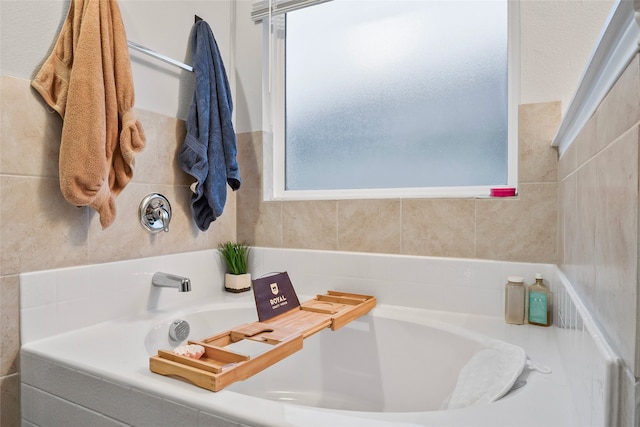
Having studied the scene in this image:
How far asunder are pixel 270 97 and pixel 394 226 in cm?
94

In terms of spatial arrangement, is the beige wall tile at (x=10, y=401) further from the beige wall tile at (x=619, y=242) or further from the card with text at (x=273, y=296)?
the beige wall tile at (x=619, y=242)

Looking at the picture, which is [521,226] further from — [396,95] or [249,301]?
[249,301]

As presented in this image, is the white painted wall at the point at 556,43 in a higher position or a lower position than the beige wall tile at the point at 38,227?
higher

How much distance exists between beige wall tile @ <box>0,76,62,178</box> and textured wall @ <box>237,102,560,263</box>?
89 cm

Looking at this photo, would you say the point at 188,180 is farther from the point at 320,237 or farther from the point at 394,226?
the point at 394,226

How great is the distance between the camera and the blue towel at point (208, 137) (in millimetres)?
1643

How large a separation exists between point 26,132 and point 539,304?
174cm

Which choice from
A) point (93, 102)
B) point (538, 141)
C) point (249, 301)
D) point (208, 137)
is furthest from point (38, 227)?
point (538, 141)

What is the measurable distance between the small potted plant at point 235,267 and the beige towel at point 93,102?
0.64 m

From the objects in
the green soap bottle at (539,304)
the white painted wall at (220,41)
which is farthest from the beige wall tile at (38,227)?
the green soap bottle at (539,304)

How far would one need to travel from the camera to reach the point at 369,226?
167 centimetres

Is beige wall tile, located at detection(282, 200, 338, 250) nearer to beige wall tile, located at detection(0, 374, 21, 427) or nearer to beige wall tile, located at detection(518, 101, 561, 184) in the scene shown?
beige wall tile, located at detection(518, 101, 561, 184)

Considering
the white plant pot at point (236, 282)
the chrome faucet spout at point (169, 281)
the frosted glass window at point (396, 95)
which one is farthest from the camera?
the white plant pot at point (236, 282)

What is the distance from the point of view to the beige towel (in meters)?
1.18
